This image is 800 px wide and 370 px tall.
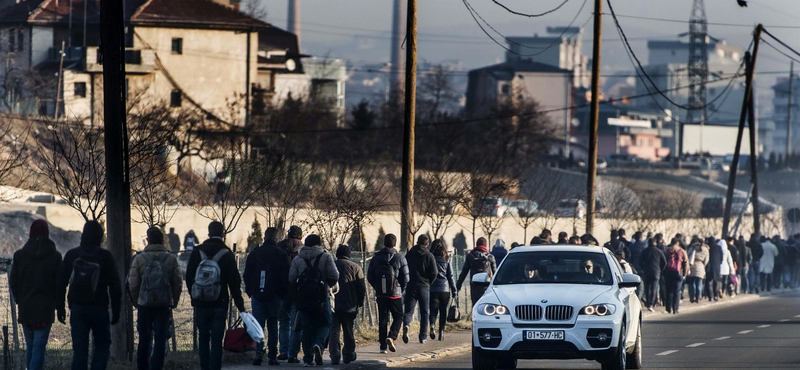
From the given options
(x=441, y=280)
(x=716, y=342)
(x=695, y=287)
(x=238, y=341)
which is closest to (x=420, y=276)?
(x=441, y=280)

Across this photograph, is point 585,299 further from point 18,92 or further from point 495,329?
point 18,92

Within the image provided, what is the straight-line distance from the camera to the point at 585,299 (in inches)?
610

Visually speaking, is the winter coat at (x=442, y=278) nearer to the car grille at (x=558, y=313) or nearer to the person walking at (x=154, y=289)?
the car grille at (x=558, y=313)

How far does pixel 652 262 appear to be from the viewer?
1187 inches

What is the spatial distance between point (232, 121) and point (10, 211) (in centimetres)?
2589

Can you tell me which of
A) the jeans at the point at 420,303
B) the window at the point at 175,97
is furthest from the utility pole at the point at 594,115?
the window at the point at 175,97

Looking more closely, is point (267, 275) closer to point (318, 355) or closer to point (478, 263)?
point (318, 355)

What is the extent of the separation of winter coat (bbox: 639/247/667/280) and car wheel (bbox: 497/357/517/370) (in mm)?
13556

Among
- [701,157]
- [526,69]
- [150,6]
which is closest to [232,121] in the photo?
[150,6]

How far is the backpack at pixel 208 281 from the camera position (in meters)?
13.8

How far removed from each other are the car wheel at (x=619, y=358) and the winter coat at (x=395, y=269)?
3949 mm

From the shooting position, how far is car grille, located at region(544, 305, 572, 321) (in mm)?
15367

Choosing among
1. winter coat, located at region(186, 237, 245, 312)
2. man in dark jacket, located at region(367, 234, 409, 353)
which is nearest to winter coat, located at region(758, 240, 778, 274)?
man in dark jacket, located at region(367, 234, 409, 353)

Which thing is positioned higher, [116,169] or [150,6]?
[150,6]
